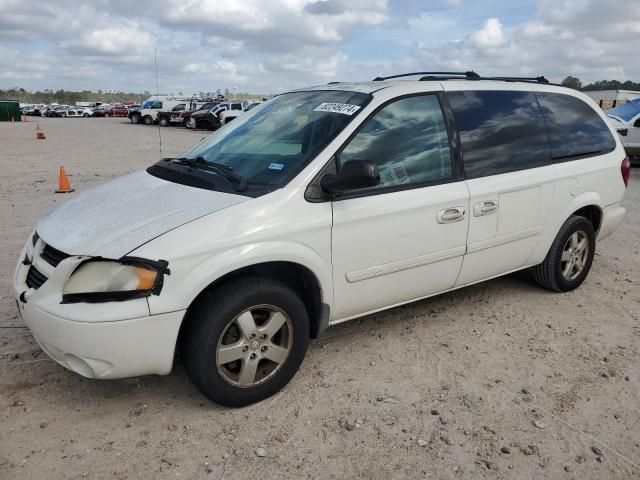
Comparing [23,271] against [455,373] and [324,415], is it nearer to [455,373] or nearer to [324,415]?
[324,415]

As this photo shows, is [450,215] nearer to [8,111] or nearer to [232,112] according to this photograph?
[232,112]

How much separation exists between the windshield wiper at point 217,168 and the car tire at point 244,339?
57 cm

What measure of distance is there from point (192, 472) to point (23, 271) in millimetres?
1512

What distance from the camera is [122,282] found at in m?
2.53

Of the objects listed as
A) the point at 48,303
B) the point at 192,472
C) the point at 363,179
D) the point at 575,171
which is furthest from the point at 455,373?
the point at 48,303

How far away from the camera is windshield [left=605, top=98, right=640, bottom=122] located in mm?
13462

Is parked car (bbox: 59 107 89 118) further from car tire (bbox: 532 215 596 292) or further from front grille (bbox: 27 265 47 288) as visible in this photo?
car tire (bbox: 532 215 596 292)

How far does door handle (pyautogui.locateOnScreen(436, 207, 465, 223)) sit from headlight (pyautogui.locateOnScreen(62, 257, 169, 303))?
5.87 feet

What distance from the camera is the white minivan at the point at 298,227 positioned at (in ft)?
8.46

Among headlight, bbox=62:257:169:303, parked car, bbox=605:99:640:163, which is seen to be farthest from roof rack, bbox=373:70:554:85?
parked car, bbox=605:99:640:163

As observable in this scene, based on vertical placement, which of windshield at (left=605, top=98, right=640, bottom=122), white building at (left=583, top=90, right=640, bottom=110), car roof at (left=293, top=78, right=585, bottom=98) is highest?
white building at (left=583, top=90, right=640, bottom=110)

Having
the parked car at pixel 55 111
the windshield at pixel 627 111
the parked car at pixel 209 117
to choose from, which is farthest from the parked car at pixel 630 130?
the parked car at pixel 55 111

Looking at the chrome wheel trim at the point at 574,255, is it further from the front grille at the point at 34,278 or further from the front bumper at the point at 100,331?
the front grille at the point at 34,278

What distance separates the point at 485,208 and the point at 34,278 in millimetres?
2829
